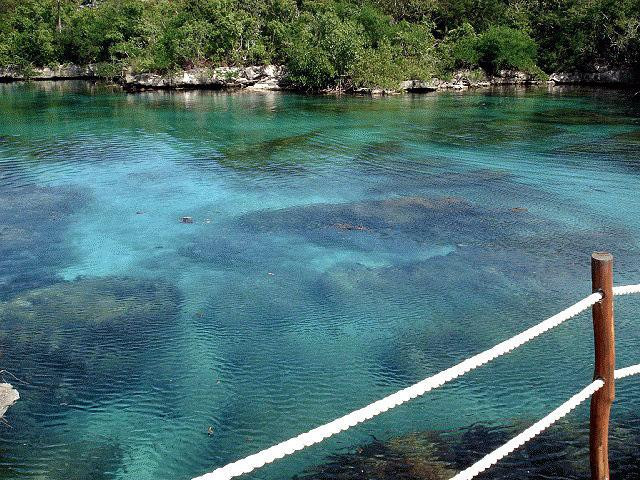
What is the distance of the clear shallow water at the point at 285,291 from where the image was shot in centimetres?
632

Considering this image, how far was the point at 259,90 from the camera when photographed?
4472cm

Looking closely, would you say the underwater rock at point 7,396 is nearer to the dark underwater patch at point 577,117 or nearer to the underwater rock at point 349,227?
the underwater rock at point 349,227

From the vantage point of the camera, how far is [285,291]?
953cm

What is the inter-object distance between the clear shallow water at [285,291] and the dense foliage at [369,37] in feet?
77.2

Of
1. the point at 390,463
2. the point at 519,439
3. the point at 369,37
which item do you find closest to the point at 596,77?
the point at 369,37

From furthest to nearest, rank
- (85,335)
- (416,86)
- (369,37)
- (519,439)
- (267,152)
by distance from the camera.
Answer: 1. (369,37)
2. (416,86)
3. (267,152)
4. (85,335)
5. (519,439)

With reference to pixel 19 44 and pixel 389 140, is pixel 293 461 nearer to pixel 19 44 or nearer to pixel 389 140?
pixel 389 140

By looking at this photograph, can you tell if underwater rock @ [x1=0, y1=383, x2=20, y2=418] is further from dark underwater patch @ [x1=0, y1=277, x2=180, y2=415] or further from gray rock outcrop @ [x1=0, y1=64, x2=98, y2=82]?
gray rock outcrop @ [x1=0, y1=64, x2=98, y2=82]

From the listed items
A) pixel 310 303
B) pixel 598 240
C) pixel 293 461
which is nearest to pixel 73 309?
pixel 310 303

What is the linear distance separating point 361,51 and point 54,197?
31050mm

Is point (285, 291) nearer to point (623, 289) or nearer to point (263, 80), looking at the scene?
point (623, 289)

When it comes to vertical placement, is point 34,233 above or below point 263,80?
below

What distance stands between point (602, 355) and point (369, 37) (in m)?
47.8

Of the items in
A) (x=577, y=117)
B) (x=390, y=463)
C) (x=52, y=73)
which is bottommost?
(x=390, y=463)
